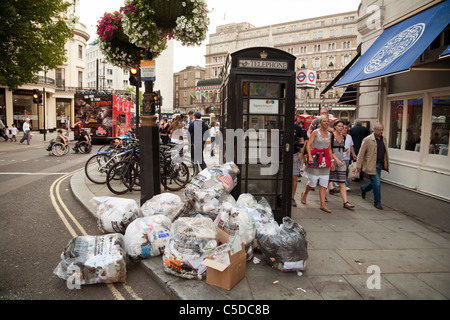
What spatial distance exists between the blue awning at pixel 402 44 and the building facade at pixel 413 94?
0.03 meters

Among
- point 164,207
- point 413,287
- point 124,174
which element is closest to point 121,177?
point 124,174

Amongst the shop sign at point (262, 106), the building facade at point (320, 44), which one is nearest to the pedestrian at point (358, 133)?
the shop sign at point (262, 106)

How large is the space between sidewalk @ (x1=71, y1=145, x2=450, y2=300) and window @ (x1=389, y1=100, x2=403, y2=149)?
301 cm

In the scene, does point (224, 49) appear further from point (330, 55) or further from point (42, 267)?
point (42, 267)

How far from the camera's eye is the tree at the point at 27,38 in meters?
14.3

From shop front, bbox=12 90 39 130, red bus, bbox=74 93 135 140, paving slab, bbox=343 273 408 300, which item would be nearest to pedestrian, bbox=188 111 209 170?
paving slab, bbox=343 273 408 300

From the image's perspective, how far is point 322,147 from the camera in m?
6.12

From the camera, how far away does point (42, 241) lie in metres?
4.60

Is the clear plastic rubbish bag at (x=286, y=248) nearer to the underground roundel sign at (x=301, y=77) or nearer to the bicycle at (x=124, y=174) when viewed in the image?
the bicycle at (x=124, y=174)

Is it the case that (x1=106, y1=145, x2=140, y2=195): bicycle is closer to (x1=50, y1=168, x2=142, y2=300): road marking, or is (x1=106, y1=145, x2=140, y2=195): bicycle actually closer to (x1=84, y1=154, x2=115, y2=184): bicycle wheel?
(x1=84, y1=154, x2=115, y2=184): bicycle wheel

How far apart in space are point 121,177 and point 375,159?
5.82 metres

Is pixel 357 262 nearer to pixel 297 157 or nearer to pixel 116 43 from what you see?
pixel 297 157

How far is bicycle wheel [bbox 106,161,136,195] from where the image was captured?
722cm
